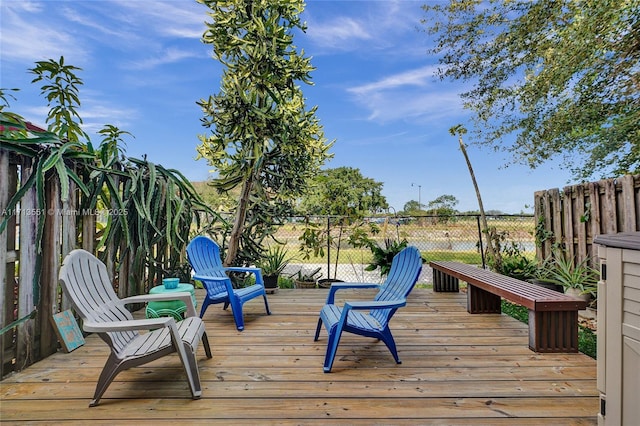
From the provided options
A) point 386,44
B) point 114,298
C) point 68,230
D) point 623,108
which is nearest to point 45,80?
point 68,230

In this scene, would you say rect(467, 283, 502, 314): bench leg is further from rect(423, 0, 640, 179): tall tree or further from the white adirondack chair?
rect(423, 0, 640, 179): tall tree

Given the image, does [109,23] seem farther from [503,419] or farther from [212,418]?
[503,419]

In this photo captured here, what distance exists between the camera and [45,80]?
3395 millimetres

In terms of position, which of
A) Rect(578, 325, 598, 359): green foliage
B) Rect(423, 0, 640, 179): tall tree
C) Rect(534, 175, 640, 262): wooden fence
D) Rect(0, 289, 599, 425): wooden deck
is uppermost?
Rect(423, 0, 640, 179): tall tree

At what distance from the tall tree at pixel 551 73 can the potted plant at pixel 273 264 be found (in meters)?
5.19

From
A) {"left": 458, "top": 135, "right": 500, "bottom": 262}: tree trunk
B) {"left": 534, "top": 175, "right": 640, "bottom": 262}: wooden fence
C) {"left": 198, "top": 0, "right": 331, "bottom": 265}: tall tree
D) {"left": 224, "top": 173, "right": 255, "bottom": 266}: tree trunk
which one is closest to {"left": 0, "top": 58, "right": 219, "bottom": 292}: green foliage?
{"left": 224, "top": 173, "right": 255, "bottom": 266}: tree trunk

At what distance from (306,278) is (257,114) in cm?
278

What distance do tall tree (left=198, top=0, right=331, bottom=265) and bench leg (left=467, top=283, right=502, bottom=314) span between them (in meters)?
3.04

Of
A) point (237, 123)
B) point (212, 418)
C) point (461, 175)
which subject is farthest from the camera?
point (461, 175)

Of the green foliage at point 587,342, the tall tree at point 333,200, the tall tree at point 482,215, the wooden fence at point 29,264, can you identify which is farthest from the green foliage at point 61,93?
the tall tree at point 482,215

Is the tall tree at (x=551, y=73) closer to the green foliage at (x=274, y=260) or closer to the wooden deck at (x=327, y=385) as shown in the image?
the wooden deck at (x=327, y=385)

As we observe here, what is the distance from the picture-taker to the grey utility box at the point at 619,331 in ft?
4.41

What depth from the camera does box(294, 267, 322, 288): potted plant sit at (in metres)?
5.38

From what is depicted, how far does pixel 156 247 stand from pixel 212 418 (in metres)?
2.91
